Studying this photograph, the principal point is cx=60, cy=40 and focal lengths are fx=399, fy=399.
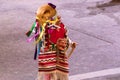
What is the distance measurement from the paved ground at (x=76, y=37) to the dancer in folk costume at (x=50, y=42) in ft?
5.45

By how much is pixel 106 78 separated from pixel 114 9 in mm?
6307

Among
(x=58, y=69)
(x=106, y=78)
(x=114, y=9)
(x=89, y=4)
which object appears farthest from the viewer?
(x=89, y=4)

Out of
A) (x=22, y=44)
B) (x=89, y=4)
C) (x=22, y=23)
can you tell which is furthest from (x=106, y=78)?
(x=89, y=4)

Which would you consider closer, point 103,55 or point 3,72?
point 3,72

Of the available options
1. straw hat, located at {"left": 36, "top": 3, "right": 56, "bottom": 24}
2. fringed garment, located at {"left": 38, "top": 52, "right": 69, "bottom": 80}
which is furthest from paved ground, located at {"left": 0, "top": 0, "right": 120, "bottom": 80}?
straw hat, located at {"left": 36, "top": 3, "right": 56, "bottom": 24}

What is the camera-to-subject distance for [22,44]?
9234mm

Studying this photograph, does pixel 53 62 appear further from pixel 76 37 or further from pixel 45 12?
pixel 76 37

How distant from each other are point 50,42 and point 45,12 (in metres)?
0.39

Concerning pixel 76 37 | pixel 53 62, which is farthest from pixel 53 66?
pixel 76 37

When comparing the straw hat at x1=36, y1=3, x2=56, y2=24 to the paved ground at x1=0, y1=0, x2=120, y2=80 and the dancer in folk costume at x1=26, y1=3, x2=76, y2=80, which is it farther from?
the paved ground at x1=0, y1=0, x2=120, y2=80

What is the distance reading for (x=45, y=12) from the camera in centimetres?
515

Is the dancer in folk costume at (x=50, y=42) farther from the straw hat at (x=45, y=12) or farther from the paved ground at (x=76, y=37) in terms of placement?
the paved ground at (x=76, y=37)

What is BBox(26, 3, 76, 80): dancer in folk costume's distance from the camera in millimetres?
5125

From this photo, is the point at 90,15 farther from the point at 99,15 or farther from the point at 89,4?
the point at 89,4
